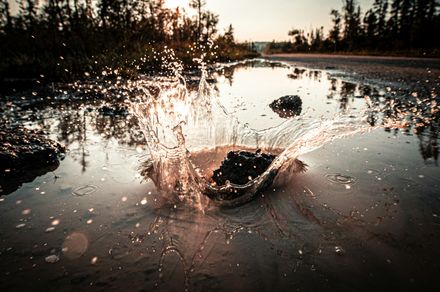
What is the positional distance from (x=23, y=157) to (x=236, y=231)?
3.10 meters

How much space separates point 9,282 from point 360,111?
6.76 metres

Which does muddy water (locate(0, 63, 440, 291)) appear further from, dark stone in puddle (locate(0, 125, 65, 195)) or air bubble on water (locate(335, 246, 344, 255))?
dark stone in puddle (locate(0, 125, 65, 195))

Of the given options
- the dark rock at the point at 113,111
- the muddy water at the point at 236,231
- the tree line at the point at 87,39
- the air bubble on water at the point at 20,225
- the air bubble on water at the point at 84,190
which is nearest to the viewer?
the muddy water at the point at 236,231

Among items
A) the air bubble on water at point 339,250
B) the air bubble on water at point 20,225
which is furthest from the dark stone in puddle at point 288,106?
the air bubble on water at point 20,225

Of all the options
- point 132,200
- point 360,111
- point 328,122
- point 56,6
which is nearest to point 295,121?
point 328,122

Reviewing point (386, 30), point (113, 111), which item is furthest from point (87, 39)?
point (386, 30)

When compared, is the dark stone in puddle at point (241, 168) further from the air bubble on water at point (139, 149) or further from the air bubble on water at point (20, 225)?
the air bubble on water at point (20, 225)

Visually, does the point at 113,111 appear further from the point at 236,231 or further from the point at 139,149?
the point at 236,231

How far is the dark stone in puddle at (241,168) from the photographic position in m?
3.12

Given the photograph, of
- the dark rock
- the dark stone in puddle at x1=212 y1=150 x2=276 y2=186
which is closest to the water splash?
the dark stone in puddle at x1=212 y1=150 x2=276 y2=186

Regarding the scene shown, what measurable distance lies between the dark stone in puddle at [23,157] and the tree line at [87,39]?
821 cm

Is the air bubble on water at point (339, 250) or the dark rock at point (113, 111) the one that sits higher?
the dark rock at point (113, 111)

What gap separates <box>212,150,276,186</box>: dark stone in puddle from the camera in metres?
3.12

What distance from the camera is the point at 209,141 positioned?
4602 millimetres
